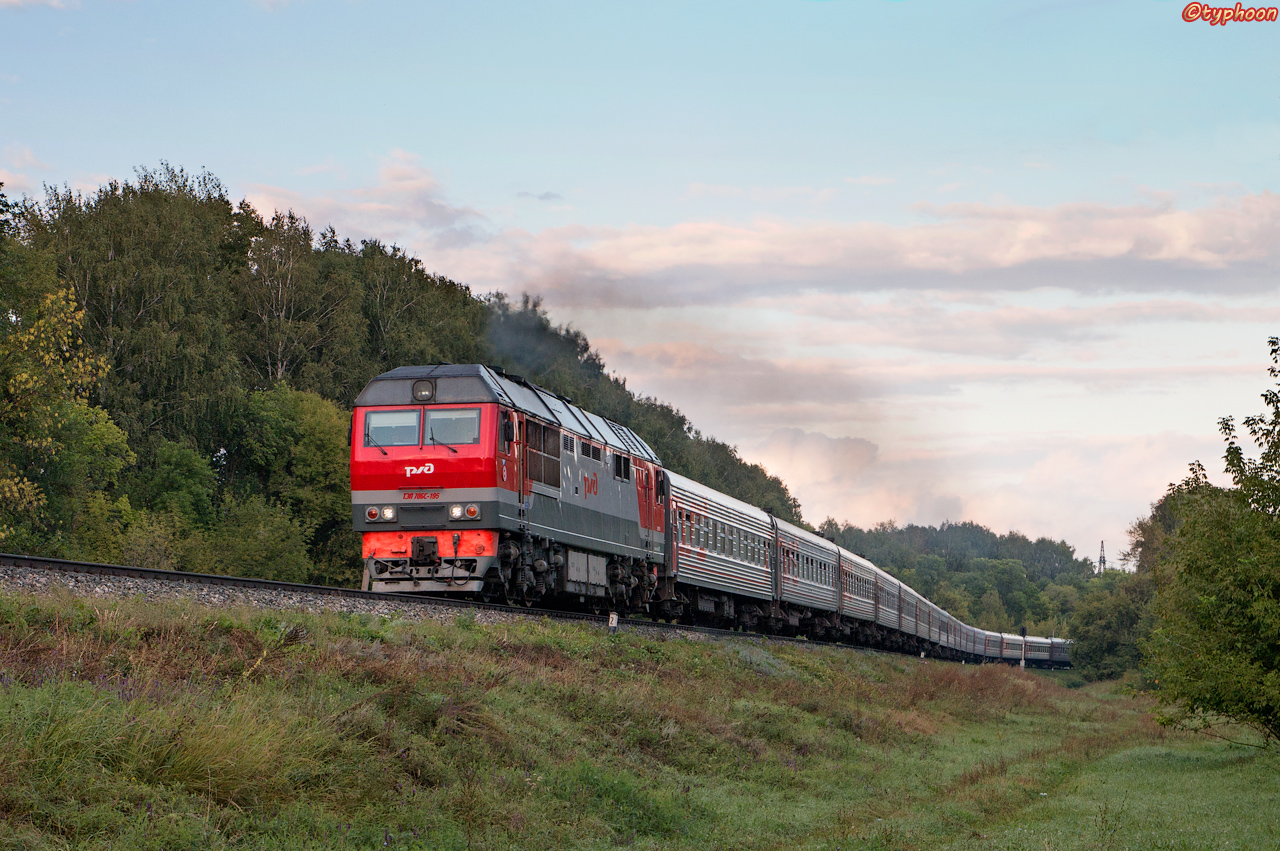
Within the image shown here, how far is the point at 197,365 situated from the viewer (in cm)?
5012

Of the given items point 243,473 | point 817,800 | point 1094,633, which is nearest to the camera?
point 817,800

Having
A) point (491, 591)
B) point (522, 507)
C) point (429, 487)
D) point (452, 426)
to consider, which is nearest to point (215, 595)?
point (429, 487)

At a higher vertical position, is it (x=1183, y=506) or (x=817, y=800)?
(x=1183, y=506)

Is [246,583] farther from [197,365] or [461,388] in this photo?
[197,365]

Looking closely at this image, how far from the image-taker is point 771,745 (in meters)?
21.2

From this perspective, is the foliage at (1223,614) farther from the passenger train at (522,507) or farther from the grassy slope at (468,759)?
the passenger train at (522,507)

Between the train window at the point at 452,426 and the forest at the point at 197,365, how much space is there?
12938 millimetres

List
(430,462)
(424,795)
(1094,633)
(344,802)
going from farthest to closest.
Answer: (1094,633) < (430,462) < (424,795) < (344,802)

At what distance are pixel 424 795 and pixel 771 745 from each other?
10.4 metres

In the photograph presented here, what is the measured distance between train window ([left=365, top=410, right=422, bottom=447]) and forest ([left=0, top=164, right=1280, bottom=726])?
11.8m

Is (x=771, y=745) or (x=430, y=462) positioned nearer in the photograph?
(x=771, y=745)

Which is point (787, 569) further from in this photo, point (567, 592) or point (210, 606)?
point (210, 606)

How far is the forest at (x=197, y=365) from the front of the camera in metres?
40.6

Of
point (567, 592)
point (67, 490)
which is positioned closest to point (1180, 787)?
point (567, 592)
